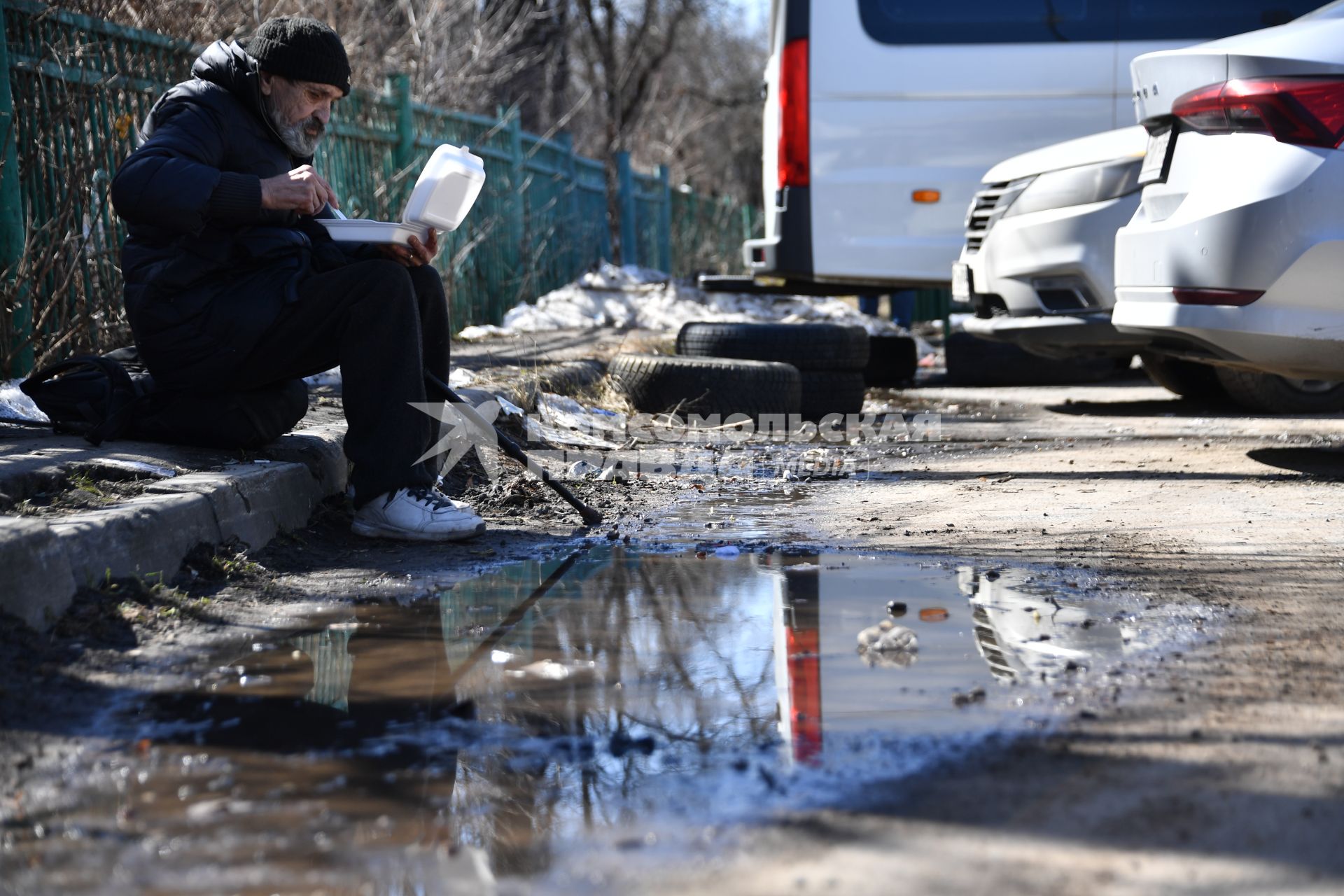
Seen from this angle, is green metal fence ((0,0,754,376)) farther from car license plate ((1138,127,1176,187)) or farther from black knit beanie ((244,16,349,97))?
car license plate ((1138,127,1176,187))

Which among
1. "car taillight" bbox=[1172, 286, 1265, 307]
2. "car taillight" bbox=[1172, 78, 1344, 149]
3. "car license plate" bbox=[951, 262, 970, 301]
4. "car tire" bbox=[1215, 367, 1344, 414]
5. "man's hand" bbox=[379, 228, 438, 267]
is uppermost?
"car taillight" bbox=[1172, 78, 1344, 149]

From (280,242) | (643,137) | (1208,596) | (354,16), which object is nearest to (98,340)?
(280,242)

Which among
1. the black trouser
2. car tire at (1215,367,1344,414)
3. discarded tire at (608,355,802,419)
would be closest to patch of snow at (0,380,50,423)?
the black trouser

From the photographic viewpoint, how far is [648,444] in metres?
5.86

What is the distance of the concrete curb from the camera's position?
8.19 ft

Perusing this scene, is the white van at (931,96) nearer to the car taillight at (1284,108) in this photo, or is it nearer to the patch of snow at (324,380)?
the patch of snow at (324,380)

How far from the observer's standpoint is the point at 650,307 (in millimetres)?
11750

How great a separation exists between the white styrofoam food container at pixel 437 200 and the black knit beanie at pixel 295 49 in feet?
1.24

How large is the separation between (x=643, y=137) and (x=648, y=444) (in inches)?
804

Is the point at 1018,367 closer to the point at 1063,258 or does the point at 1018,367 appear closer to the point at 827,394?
the point at 827,394

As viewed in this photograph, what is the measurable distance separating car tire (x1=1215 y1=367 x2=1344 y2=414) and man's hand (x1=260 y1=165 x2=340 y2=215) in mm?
4583

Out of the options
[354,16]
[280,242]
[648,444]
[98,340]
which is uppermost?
Result: [354,16]

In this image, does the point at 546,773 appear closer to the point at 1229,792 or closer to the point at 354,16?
the point at 1229,792

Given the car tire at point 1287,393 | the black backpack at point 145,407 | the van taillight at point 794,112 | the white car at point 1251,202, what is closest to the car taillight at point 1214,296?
the white car at point 1251,202
